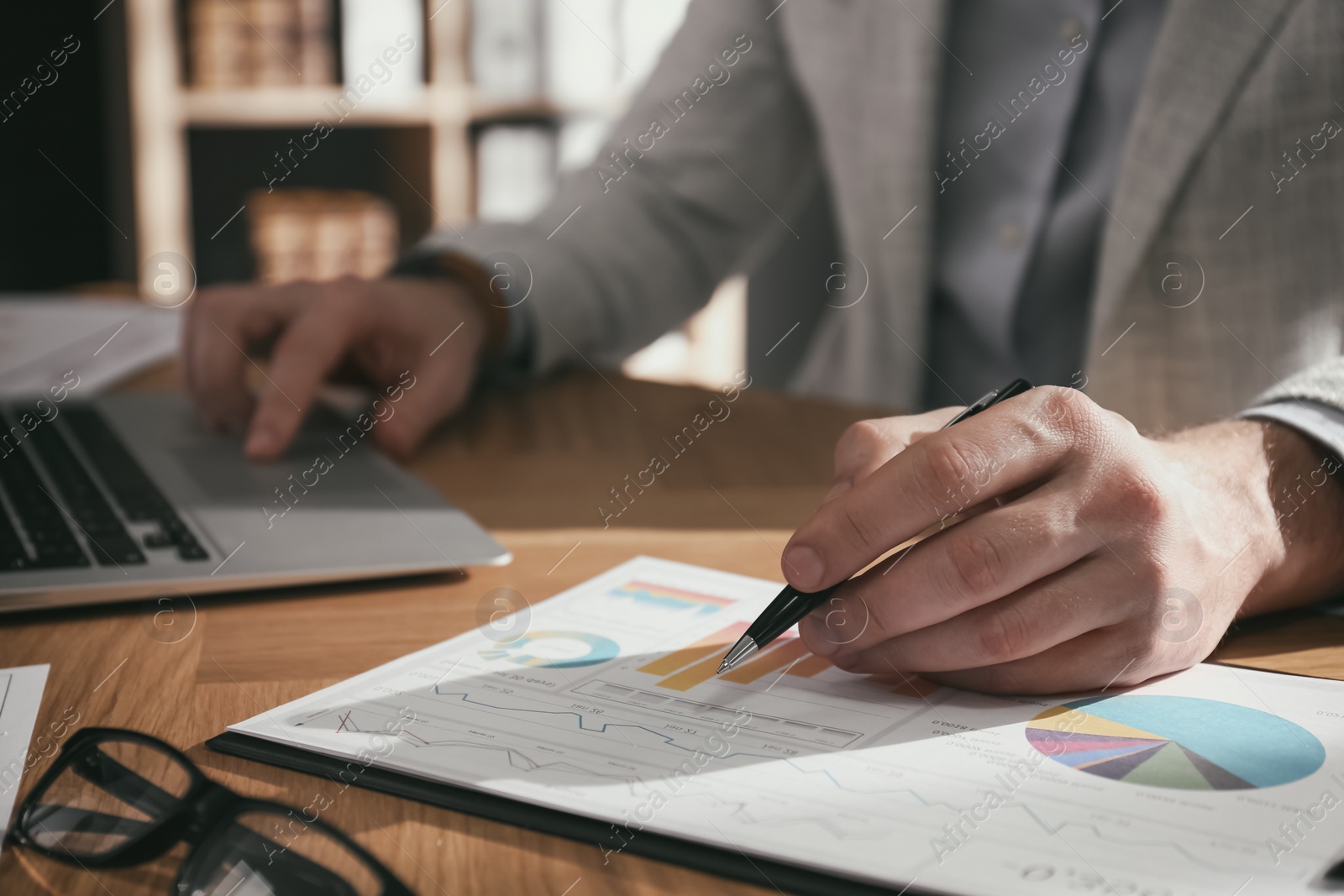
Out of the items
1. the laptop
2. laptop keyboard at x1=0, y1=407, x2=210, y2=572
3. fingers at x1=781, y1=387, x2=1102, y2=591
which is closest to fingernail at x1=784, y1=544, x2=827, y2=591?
fingers at x1=781, y1=387, x2=1102, y2=591

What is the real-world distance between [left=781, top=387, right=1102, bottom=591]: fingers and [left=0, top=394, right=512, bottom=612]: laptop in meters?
0.24

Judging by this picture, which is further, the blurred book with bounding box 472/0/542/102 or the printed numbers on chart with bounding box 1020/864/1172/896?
the blurred book with bounding box 472/0/542/102

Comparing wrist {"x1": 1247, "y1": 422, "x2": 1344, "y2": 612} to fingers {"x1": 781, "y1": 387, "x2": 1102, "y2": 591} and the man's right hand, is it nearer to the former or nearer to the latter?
fingers {"x1": 781, "y1": 387, "x2": 1102, "y2": 591}

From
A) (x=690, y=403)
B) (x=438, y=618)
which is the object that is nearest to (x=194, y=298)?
(x=690, y=403)

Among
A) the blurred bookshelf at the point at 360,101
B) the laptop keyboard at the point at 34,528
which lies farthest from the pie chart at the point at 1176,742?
the blurred bookshelf at the point at 360,101

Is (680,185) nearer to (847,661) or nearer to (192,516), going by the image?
(192,516)

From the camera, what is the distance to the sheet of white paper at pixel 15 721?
1.25 ft

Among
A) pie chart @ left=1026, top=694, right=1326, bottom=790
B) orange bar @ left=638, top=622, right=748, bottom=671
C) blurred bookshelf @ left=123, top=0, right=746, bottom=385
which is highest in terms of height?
blurred bookshelf @ left=123, top=0, right=746, bottom=385

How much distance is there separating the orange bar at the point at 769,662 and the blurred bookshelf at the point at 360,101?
6.12 feet

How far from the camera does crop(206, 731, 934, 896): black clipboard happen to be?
33 centimetres

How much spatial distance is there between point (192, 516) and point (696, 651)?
1.15 feet

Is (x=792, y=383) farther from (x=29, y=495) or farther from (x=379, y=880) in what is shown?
(x=379, y=880)

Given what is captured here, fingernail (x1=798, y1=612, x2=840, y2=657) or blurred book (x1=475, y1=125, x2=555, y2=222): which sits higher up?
blurred book (x1=475, y1=125, x2=555, y2=222)

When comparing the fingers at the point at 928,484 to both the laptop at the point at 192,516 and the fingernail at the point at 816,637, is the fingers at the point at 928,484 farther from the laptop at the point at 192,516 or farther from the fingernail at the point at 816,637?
the laptop at the point at 192,516
